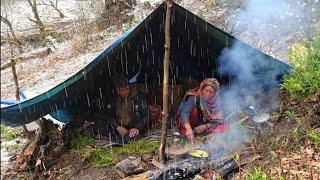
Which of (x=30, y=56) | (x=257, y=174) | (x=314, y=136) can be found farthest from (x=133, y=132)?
(x=30, y=56)

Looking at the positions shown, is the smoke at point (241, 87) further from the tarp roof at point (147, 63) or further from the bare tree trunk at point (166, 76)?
the bare tree trunk at point (166, 76)

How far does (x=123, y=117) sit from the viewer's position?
4801 mm

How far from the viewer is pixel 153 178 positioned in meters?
3.37

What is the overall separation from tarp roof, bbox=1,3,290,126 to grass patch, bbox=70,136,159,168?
498 millimetres

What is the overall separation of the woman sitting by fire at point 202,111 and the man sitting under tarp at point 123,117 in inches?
21.3

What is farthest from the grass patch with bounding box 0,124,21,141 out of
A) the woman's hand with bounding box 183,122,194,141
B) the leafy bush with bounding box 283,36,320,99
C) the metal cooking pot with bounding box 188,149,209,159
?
the leafy bush with bounding box 283,36,320,99

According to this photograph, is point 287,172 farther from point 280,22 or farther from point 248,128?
point 280,22

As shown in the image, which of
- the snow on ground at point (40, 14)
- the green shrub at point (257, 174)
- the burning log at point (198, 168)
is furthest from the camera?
the snow on ground at point (40, 14)

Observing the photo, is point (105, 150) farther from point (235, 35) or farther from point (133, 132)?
point (235, 35)

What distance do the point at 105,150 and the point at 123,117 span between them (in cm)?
54

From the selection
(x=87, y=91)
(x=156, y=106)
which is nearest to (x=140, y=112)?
(x=156, y=106)

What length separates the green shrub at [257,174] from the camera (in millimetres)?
3071

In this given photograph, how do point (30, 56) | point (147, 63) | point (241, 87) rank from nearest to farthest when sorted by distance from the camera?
point (241, 87) → point (147, 63) → point (30, 56)

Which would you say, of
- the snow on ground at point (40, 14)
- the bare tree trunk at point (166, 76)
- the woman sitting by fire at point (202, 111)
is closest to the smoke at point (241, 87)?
the woman sitting by fire at point (202, 111)
